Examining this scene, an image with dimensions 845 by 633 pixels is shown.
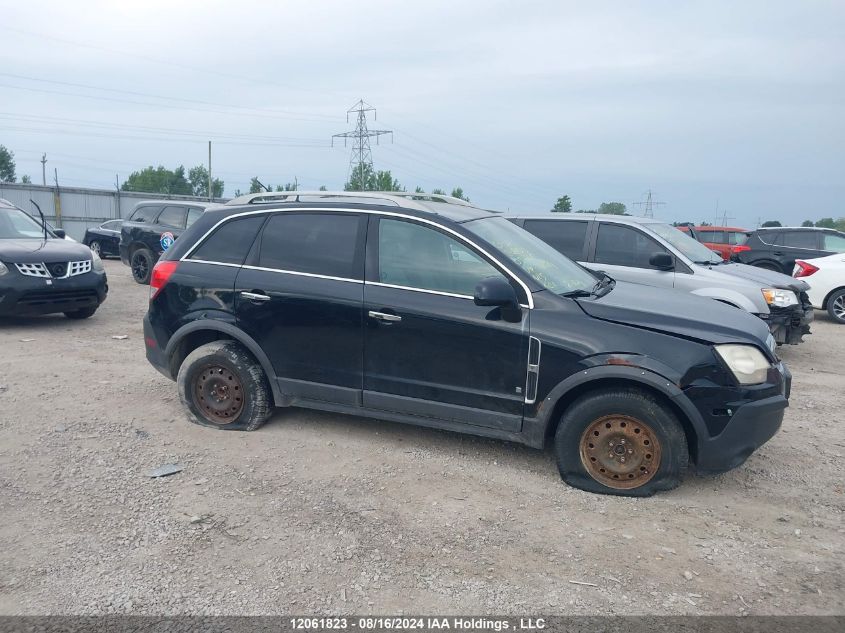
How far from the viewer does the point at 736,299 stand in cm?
756

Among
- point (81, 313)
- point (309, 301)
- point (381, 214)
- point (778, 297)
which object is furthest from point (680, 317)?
point (81, 313)

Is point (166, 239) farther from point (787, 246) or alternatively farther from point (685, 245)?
point (787, 246)

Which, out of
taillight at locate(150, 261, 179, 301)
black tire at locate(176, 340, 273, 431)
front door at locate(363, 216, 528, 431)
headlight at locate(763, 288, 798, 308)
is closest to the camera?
front door at locate(363, 216, 528, 431)

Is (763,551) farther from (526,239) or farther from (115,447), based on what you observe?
(115,447)

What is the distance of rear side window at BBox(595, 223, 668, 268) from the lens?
825 cm

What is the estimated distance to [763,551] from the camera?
142 inches

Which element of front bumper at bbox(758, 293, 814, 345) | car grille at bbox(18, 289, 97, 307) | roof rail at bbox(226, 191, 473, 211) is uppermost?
roof rail at bbox(226, 191, 473, 211)

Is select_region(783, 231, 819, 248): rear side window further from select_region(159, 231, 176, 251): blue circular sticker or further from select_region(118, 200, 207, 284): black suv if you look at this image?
select_region(159, 231, 176, 251): blue circular sticker

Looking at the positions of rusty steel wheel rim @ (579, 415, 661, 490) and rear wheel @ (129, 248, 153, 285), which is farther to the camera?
rear wheel @ (129, 248, 153, 285)

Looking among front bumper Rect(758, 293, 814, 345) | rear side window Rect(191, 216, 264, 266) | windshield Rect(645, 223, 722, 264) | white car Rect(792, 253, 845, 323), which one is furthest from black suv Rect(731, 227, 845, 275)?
rear side window Rect(191, 216, 264, 266)

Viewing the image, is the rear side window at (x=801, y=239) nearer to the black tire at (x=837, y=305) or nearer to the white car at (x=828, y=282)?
the white car at (x=828, y=282)

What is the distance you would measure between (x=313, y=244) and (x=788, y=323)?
586 centimetres

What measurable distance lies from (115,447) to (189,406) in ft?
2.08

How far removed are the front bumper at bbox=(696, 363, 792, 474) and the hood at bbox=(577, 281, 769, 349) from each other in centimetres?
39
